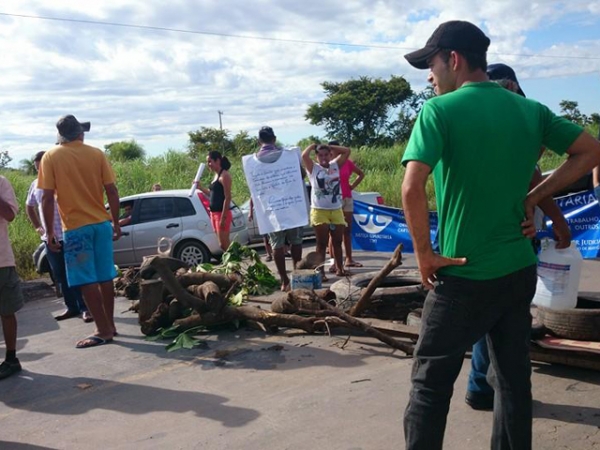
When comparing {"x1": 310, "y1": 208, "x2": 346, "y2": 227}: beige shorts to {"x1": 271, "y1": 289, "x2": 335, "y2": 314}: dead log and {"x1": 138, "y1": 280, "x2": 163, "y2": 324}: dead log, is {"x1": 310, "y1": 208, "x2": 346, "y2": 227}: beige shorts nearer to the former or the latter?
{"x1": 271, "y1": 289, "x2": 335, "y2": 314}: dead log

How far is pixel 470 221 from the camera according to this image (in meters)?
2.94

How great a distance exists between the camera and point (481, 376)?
4184mm

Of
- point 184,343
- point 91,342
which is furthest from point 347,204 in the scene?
point 91,342

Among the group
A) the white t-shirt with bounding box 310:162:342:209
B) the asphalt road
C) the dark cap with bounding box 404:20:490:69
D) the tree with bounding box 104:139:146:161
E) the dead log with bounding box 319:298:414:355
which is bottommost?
the asphalt road

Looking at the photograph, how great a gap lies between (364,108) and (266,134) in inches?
1295

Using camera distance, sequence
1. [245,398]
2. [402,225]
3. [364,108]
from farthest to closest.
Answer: [364,108] → [402,225] → [245,398]

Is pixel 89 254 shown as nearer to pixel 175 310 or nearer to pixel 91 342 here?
pixel 91 342

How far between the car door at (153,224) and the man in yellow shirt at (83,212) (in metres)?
4.96

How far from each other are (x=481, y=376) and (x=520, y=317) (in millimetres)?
1232

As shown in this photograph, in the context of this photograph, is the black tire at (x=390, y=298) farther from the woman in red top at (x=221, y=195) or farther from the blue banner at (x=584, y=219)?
the blue banner at (x=584, y=219)

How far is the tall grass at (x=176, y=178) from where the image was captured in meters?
13.7

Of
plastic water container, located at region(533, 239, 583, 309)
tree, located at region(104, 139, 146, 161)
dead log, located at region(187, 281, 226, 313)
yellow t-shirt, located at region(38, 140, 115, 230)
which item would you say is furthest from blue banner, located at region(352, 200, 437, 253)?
tree, located at region(104, 139, 146, 161)

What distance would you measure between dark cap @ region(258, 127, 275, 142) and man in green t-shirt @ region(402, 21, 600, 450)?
214 inches

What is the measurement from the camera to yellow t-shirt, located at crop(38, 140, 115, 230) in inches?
260
